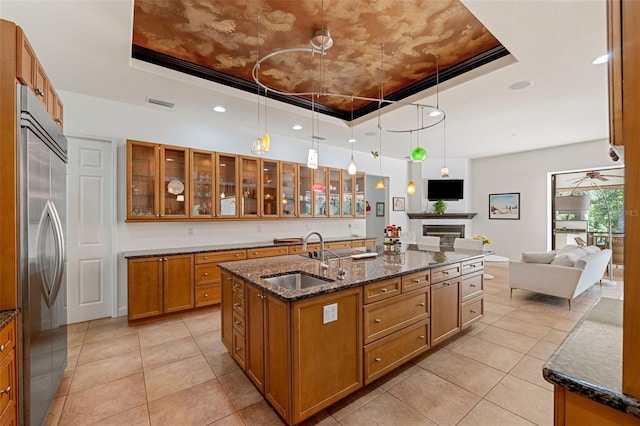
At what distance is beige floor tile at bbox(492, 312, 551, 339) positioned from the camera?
3244 mm

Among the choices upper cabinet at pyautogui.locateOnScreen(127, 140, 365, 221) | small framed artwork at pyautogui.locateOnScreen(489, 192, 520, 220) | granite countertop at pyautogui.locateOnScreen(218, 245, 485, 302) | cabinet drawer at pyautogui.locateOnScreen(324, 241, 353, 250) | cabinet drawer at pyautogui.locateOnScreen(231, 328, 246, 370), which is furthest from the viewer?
small framed artwork at pyautogui.locateOnScreen(489, 192, 520, 220)

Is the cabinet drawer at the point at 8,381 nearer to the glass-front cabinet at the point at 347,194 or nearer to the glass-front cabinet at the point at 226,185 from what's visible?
the glass-front cabinet at the point at 226,185

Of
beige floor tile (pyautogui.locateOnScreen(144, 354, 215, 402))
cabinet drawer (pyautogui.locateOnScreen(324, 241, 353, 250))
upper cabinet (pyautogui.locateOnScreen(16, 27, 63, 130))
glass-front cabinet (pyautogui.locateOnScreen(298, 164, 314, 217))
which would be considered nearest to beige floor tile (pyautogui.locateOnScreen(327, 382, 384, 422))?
beige floor tile (pyautogui.locateOnScreen(144, 354, 215, 402))

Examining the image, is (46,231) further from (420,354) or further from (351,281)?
(420,354)

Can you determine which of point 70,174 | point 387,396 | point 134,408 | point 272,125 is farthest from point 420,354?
point 70,174

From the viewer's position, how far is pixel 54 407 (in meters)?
2.04

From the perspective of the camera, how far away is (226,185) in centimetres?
445

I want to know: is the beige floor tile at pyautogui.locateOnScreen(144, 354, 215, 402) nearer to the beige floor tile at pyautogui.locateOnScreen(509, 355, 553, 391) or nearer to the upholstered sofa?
the beige floor tile at pyautogui.locateOnScreen(509, 355, 553, 391)

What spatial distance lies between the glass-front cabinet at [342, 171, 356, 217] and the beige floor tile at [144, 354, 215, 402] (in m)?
3.94

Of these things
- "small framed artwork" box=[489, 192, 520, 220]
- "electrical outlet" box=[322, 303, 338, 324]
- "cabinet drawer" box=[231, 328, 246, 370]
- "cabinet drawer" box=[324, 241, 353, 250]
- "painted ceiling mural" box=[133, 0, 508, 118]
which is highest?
"painted ceiling mural" box=[133, 0, 508, 118]

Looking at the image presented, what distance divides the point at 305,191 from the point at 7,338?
14.1ft

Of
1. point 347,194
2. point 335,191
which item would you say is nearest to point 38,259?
point 335,191

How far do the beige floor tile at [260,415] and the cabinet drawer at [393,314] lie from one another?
79 cm

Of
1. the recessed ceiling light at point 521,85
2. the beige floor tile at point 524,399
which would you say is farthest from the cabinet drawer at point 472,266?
the recessed ceiling light at point 521,85
